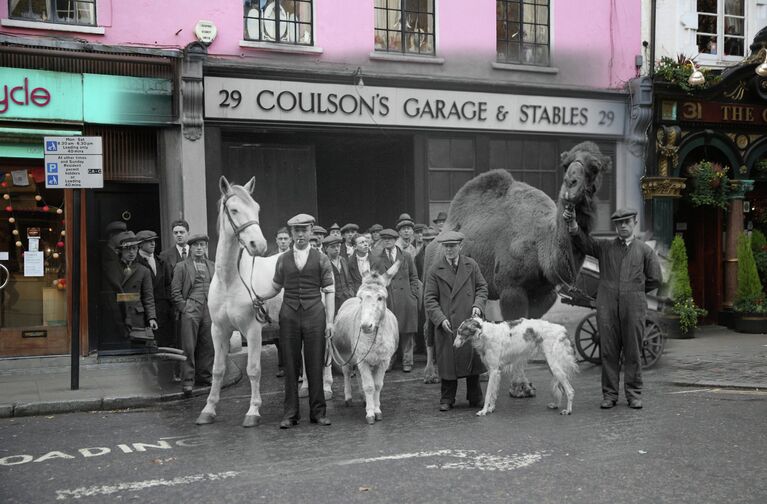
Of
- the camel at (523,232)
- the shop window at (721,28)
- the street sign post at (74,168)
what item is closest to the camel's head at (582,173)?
the camel at (523,232)

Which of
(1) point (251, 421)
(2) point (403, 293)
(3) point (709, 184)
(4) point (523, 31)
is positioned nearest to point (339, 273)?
(2) point (403, 293)

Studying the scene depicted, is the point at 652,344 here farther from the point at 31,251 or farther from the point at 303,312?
the point at 31,251

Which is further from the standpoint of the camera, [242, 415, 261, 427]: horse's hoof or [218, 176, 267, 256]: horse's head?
[242, 415, 261, 427]: horse's hoof

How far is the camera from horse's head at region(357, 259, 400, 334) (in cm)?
828

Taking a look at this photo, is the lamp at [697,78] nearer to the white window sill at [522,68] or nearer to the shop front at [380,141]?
the shop front at [380,141]

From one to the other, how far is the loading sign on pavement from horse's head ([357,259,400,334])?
14.0ft

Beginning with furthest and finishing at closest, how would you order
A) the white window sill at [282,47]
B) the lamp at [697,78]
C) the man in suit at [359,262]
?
the lamp at [697,78] → the white window sill at [282,47] → the man in suit at [359,262]

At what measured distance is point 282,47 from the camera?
48.6 ft

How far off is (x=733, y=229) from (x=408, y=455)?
1328 cm

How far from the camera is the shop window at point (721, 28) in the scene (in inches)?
717

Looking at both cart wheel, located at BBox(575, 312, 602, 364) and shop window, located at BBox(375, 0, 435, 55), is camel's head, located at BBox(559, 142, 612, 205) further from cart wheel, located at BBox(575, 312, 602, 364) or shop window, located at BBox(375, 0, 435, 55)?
shop window, located at BBox(375, 0, 435, 55)

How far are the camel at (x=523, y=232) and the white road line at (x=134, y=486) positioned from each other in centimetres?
417

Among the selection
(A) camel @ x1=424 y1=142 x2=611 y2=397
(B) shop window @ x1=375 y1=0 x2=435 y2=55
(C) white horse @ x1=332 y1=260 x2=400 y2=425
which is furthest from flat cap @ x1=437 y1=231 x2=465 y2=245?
(B) shop window @ x1=375 y1=0 x2=435 y2=55

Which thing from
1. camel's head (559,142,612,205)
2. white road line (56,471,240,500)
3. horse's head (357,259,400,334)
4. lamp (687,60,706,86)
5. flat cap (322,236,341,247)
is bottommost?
white road line (56,471,240,500)
